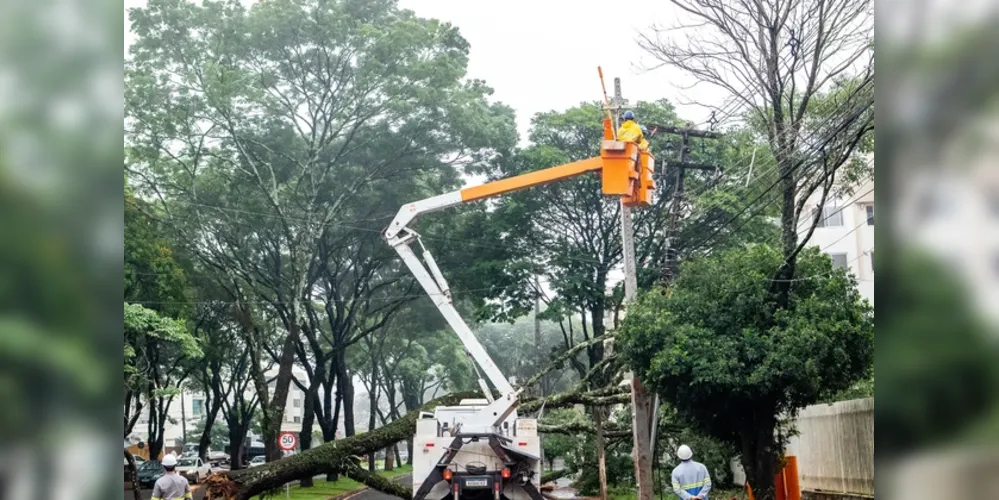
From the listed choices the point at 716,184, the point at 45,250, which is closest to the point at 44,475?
the point at 45,250

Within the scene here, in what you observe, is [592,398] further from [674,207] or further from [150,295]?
[150,295]

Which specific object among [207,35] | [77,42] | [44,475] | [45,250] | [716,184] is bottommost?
[44,475]

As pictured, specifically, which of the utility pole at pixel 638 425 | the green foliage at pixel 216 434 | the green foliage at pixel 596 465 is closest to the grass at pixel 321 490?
the green foliage at pixel 596 465

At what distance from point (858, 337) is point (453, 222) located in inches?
724

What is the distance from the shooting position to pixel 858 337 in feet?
50.9

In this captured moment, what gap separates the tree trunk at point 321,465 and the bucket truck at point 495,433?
114 inches

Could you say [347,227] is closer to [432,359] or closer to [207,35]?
[207,35]

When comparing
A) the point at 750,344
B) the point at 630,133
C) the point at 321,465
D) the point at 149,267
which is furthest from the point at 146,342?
the point at 750,344

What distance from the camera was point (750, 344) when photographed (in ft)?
51.8

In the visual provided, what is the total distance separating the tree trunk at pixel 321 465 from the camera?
19500 mm

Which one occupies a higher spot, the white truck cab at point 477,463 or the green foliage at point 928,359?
the green foliage at point 928,359

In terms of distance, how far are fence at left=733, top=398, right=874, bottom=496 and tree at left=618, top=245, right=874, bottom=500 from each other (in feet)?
4.90

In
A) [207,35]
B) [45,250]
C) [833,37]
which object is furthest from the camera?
[207,35]

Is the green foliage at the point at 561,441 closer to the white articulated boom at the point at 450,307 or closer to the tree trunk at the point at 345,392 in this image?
the tree trunk at the point at 345,392
